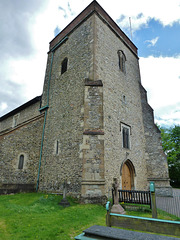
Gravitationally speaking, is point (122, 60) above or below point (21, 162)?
above

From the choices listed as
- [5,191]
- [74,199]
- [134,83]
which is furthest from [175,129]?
[5,191]

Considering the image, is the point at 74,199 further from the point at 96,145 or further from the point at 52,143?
the point at 52,143

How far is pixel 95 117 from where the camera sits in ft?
30.8

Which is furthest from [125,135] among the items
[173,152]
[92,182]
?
[173,152]

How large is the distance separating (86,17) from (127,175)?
12528mm

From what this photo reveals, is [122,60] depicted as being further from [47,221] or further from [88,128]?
[47,221]

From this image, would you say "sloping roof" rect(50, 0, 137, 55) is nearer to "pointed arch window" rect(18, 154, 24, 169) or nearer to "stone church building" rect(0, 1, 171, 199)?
"stone church building" rect(0, 1, 171, 199)

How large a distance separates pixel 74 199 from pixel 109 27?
1328 cm

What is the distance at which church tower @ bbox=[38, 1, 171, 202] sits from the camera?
898cm

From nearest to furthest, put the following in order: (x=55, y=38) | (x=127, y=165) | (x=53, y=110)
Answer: (x=127, y=165)
(x=53, y=110)
(x=55, y=38)

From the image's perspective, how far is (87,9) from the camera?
535 inches

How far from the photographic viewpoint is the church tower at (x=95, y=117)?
8977mm

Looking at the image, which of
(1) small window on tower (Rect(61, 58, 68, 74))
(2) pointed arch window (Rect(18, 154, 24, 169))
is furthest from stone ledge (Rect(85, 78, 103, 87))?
(2) pointed arch window (Rect(18, 154, 24, 169))

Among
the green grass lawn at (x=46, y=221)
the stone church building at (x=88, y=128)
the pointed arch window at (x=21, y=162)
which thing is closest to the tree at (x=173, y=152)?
the stone church building at (x=88, y=128)
